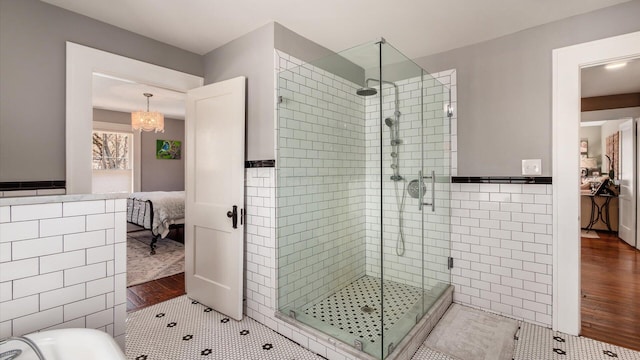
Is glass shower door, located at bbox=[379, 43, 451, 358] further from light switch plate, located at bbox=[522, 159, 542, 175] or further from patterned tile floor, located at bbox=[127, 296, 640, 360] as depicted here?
light switch plate, located at bbox=[522, 159, 542, 175]

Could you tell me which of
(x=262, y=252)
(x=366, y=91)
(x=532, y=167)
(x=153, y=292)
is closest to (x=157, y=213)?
(x=153, y=292)

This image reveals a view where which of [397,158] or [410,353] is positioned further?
[397,158]

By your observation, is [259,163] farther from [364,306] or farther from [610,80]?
[610,80]

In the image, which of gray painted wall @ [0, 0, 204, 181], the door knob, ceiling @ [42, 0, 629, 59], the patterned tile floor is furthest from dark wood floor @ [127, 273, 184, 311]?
ceiling @ [42, 0, 629, 59]

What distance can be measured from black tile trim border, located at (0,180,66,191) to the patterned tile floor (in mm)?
1216

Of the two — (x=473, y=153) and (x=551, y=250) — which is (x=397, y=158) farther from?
(x=551, y=250)

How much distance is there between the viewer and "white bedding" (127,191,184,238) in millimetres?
4391

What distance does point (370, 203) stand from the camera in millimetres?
2439

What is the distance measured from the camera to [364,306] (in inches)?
93.0

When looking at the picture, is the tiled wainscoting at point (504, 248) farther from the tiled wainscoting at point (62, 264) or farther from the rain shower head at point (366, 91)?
the tiled wainscoting at point (62, 264)

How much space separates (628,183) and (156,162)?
8726 mm

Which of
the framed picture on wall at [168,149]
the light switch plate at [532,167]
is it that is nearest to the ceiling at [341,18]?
the light switch plate at [532,167]

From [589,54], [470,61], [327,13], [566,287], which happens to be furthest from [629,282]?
[327,13]

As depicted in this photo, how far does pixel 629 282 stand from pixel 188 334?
447 centimetres
